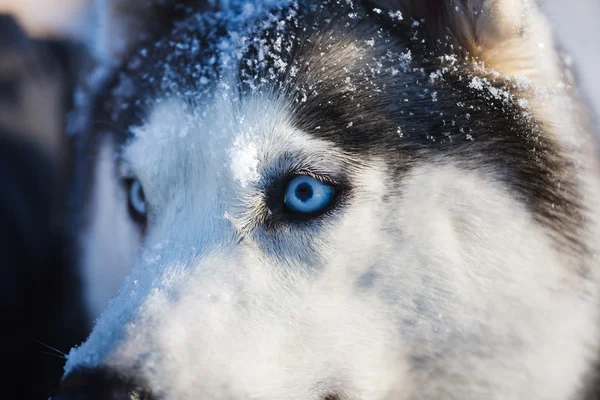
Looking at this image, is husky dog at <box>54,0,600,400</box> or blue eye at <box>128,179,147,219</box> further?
blue eye at <box>128,179,147,219</box>

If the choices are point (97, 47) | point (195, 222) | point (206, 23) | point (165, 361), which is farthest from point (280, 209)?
point (97, 47)

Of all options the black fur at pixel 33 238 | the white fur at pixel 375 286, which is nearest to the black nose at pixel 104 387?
the white fur at pixel 375 286

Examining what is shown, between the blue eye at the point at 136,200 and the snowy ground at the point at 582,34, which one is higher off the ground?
the snowy ground at the point at 582,34

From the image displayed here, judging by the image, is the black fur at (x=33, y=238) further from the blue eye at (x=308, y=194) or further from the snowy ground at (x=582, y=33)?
the snowy ground at (x=582, y=33)

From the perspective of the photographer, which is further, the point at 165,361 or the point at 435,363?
the point at 435,363

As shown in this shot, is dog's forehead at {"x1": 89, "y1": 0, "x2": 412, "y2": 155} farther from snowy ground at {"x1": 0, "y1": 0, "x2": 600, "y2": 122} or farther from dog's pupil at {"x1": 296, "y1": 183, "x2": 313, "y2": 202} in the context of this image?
snowy ground at {"x1": 0, "y1": 0, "x2": 600, "y2": 122}

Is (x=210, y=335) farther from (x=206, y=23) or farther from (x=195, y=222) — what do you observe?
(x=206, y=23)

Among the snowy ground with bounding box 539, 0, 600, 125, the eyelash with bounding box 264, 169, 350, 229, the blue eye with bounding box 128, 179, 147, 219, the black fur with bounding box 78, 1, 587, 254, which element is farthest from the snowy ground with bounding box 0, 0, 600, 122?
the blue eye with bounding box 128, 179, 147, 219
